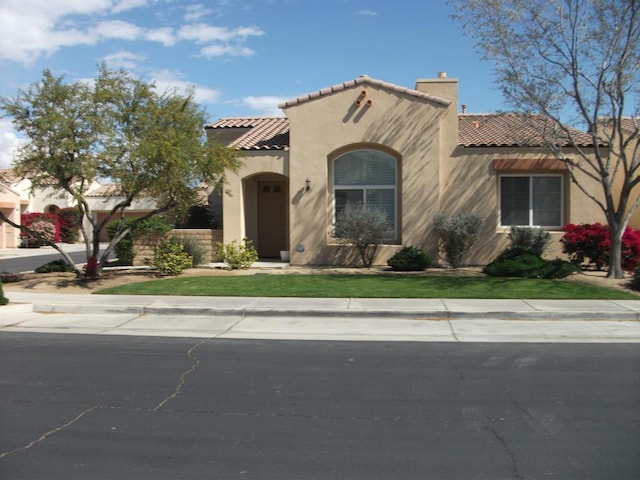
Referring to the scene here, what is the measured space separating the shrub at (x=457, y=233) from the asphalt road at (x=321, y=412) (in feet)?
26.8

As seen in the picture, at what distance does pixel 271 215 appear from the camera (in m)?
20.5

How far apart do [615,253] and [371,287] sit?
244 inches

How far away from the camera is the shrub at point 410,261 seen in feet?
53.4

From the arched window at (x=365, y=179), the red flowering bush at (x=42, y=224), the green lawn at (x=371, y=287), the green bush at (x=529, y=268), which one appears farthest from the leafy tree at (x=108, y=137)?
the red flowering bush at (x=42, y=224)

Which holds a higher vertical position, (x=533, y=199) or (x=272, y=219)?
(x=533, y=199)

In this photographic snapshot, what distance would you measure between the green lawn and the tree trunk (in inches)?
55.8

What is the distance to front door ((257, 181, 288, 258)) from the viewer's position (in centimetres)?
2038

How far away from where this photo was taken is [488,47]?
560 inches

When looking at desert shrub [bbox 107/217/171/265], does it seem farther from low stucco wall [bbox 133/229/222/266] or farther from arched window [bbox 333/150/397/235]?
arched window [bbox 333/150/397/235]

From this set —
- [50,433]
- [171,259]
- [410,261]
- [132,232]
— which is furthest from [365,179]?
[50,433]

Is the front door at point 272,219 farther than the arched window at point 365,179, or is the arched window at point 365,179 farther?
→ the front door at point 272,219

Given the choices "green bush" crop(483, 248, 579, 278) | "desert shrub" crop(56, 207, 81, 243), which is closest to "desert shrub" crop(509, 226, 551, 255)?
"green bush" crop(483, 248, 579, 278)

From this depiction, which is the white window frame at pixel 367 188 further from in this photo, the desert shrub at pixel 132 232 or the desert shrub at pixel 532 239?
the desert shrub at pixel 132 232

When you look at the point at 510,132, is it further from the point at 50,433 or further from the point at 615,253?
the point at 50,433
